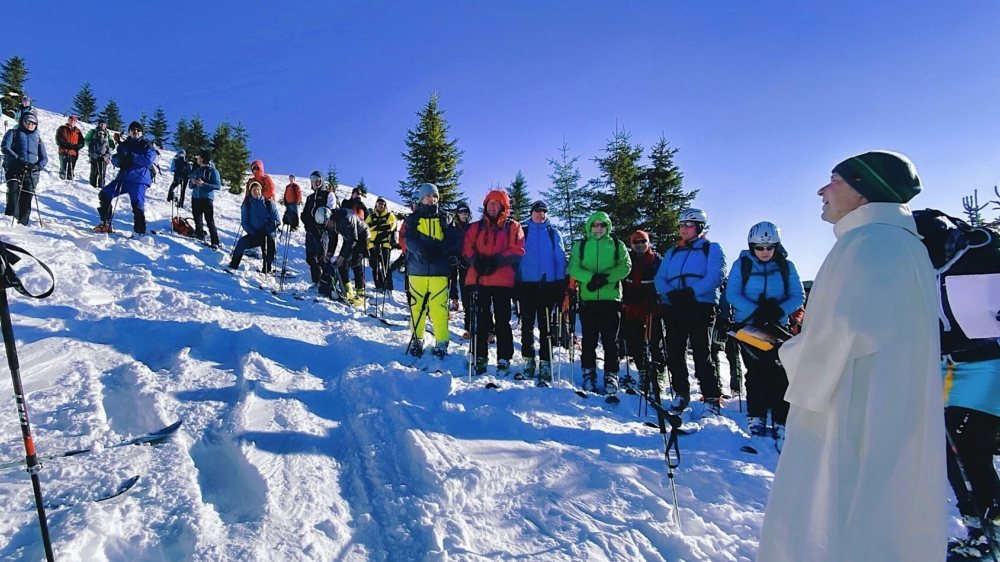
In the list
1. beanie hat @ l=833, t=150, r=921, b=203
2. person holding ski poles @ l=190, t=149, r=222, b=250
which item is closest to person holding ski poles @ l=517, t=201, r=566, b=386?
beanie hat @ l=833, t=150, r=921, b=203

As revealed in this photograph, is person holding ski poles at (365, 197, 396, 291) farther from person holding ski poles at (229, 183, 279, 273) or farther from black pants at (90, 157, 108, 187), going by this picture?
black pants at (90, 157, 108, 187)

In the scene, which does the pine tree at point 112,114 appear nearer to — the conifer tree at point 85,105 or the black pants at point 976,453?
the conifer tree at point 85,105

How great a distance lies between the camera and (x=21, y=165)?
32.7 ft

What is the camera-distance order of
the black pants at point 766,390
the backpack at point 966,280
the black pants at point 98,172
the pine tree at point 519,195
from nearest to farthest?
the backpack at point 966,280 < the black pants at point 766,390 < the black pants at point 98,172 < the pine tree at point 519,195

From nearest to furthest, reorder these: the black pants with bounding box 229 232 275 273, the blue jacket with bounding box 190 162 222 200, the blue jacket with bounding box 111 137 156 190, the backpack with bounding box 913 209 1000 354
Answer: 1. the backpack with bounding box 913 209 1000 354
2. the blue jacket with bounding box 111 137 156 190
3. the black pants with bounding box 229 232 275 273
4. the blue jacket with bounding box 190 162 222 200

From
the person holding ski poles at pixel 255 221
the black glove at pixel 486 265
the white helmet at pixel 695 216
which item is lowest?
the black glove at pixel 486 265

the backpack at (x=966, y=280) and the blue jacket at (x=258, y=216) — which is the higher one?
the blue jacket at (x=258, y=216)

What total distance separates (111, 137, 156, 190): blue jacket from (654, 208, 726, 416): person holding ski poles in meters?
11.3

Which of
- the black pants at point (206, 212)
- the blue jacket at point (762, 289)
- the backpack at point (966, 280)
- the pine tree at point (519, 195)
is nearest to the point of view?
the backpack at point (966, 280)

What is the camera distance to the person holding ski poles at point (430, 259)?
7262 millimetres

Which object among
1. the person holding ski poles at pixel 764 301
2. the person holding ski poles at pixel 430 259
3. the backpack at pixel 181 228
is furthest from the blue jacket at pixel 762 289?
the backpack at pixel 181 228

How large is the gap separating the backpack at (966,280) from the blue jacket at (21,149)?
14159mm

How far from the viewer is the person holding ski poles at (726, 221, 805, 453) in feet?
18.9

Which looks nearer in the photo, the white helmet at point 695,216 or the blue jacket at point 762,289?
the blue jacket at point 762,289
